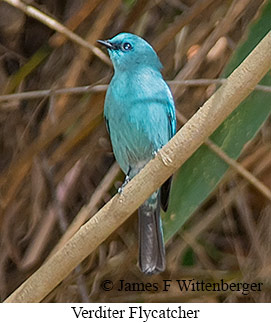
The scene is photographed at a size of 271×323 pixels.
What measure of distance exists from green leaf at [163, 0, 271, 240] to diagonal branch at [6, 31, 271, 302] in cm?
43

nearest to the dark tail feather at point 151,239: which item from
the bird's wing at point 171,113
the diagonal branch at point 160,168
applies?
the bird's wing at point 171,113

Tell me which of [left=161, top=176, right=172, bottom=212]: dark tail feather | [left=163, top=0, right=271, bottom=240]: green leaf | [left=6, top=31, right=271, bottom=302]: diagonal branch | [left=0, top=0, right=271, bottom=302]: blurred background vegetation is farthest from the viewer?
[left=0, top=0, right=271, bottom=302]: blurred background vegetation

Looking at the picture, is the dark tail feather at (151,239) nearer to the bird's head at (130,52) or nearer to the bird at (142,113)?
the bird at (142,113)

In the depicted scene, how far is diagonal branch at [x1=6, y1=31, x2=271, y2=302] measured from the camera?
1.56 m

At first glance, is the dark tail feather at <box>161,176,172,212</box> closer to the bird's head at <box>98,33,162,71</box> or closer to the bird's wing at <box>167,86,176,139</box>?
the bird's wing at <box>167,86,176,139</box>

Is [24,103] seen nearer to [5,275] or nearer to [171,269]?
[5,275]

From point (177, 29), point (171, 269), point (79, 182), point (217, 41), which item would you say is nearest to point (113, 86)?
point (177, 29)

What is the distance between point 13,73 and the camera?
2762 millimetres

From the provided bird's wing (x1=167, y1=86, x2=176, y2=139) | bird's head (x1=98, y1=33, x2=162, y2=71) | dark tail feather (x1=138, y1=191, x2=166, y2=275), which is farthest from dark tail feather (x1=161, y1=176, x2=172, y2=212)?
bird's head (x1=98, y1=33, x2=162, y2=71)

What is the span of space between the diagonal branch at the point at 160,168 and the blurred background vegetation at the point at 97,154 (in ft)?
2.27

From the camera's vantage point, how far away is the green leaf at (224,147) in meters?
2.02

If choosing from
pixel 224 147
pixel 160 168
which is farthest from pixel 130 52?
pixel 160 168

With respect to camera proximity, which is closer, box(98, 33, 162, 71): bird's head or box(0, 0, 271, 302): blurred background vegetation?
box(98, 33, 162, 71): bird's head

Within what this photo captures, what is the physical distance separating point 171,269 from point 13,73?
3.16ft
